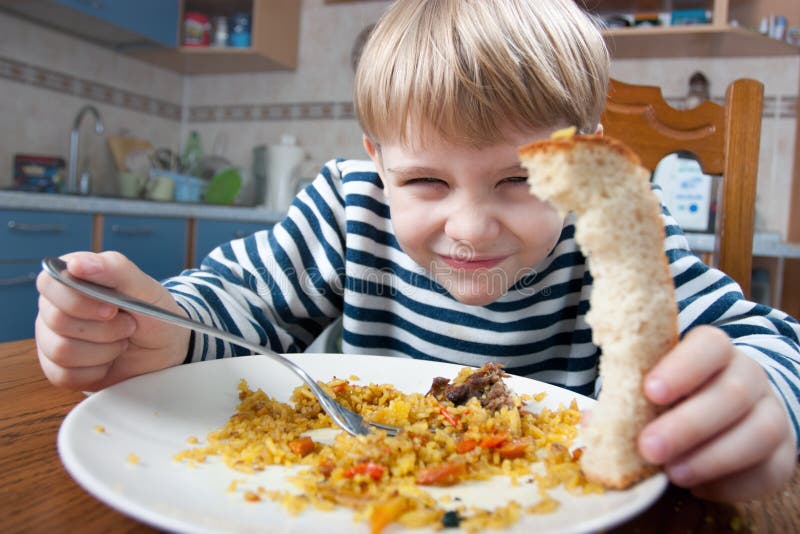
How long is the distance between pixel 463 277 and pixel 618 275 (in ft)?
1.26

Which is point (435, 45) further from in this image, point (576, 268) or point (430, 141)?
point (576, 268)

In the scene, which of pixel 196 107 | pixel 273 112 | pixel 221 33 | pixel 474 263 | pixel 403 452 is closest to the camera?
pixel 403 452

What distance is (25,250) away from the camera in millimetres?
1951

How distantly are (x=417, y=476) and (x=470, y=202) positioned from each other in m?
0.34

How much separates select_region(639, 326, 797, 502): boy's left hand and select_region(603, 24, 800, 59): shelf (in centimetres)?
217

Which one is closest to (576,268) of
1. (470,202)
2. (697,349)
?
(470,202)

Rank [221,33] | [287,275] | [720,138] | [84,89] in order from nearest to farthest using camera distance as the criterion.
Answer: [287,275], [720,138], [84,89], [221,33]

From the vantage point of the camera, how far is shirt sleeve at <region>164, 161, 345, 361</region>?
963mm

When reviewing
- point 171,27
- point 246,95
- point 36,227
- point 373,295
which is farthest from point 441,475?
point 246,95

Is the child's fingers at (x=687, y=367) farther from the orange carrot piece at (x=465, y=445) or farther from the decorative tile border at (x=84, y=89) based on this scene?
the decorative tile border at (x=84, y=89)

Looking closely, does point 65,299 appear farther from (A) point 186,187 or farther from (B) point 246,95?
(B) point 246,95

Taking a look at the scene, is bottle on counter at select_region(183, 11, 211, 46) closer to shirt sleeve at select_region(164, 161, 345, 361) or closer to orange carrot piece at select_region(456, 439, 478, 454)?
shirt sleeve at select_region(164, 161, 345, 361)

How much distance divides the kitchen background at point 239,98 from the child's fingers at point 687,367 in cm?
256

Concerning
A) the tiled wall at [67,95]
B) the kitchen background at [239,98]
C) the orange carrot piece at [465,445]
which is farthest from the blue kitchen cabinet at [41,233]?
the orange carrot piece at [465,445]
